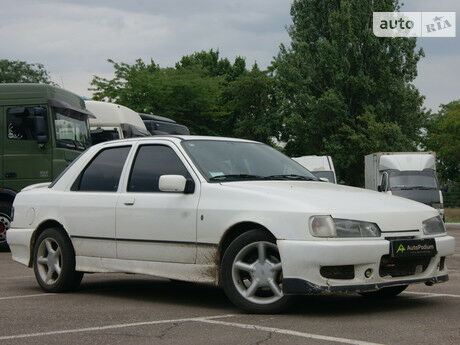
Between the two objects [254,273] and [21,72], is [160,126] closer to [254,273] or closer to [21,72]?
[254,273]

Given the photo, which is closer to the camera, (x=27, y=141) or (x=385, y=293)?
(x=385, y=293)

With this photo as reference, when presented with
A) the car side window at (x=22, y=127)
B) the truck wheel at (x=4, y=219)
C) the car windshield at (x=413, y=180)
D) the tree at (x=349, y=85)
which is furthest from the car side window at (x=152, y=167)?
the tree at (x=349, y=85)

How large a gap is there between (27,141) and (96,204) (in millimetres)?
7836

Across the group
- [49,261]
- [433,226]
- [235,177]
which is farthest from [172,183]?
[433,226]

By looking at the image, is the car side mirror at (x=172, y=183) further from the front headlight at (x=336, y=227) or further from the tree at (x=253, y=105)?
the tree at (x=253, y=105)

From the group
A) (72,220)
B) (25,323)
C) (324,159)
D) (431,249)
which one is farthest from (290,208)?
(324,159)

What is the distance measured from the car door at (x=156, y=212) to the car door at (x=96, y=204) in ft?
0.54

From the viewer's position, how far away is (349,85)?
1954 inches

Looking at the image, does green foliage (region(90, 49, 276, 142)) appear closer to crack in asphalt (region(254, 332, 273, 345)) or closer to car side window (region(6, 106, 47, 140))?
car side window (region(6, 106, 47, 140))

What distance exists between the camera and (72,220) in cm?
884

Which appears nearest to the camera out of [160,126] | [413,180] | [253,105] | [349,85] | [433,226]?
Result: [433,226]

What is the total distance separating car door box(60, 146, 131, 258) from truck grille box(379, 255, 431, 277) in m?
2.73

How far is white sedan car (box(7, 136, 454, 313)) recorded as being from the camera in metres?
6.85

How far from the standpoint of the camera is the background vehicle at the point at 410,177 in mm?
27188
